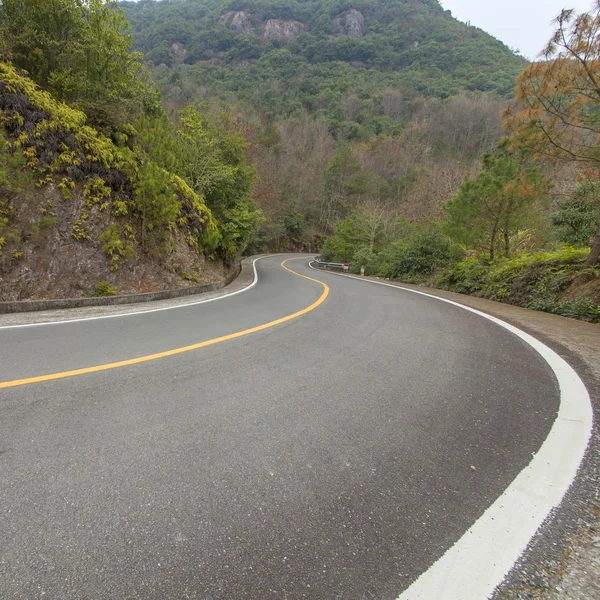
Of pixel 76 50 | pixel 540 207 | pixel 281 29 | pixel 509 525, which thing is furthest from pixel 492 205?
pixel 281 29

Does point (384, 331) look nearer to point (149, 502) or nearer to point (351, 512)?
point (351, 512)

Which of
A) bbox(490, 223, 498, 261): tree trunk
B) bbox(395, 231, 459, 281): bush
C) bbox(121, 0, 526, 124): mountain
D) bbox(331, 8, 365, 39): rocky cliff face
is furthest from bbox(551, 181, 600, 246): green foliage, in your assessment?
bbox(331, 8, 365, 39): rocky cliff face

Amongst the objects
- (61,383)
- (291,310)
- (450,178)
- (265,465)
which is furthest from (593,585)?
(450,178)

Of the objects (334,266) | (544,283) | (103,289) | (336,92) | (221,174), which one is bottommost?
(103,289)

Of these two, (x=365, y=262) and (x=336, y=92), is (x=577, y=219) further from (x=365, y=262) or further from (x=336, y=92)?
(x=336, y=92)

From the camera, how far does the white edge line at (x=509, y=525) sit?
121 centimetres

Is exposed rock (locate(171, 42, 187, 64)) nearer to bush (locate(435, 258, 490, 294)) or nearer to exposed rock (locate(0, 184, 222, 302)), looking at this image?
exposed rock (locate(0, 184, 222, 302))

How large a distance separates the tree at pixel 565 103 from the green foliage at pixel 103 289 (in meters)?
10.3

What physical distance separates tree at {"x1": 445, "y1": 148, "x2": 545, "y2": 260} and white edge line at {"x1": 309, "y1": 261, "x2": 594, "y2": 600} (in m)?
9.67

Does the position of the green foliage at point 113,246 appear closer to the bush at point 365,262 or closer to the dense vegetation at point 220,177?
the dense vegetation at point 220,177

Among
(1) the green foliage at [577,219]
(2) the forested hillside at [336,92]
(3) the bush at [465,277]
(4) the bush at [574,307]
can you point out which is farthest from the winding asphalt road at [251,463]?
(2) the forested hillside at [336,92]

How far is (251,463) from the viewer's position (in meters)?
1.90

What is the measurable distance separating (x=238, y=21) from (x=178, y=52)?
32.7 meters

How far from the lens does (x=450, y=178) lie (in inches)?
1053
